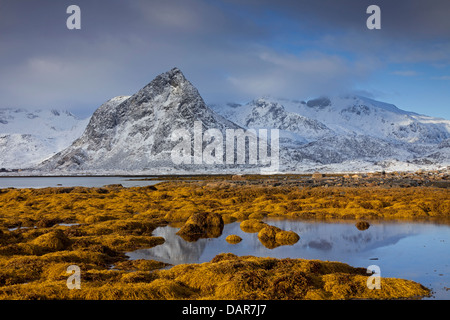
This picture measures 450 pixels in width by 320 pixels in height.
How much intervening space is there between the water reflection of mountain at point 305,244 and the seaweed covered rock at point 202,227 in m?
0.64

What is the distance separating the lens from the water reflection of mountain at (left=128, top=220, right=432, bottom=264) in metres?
22.9

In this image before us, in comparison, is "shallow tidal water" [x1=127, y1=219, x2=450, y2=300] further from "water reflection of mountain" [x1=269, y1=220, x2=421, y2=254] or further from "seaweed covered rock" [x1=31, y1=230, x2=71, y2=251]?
"seaweed covered rock" [x1=31, y1=230, x2=71, y2=251]

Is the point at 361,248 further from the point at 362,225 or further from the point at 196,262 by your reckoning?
the point at 196,262

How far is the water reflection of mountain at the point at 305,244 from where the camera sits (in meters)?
22.9

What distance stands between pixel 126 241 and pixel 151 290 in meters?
11.6

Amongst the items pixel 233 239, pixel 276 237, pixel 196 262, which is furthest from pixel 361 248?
pixel 196 262

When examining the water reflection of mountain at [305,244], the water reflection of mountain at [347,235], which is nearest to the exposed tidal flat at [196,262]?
the water reflection of mountain at [305,244]

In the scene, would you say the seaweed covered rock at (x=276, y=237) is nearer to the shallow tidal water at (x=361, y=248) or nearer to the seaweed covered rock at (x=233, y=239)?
the shallow tidal water at (x=361, y=248)

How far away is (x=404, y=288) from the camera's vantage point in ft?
49.5

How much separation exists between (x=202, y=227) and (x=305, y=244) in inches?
345

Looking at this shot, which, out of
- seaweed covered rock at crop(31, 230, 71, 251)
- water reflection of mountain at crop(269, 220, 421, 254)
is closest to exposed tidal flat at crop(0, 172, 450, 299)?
seaweed covered rock at crop(31, 230, 71, 251)

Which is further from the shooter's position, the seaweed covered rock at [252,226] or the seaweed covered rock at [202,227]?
the seaweed covered rock at [252,226]

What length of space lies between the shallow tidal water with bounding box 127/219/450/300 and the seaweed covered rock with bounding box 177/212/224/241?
25.3 inches
